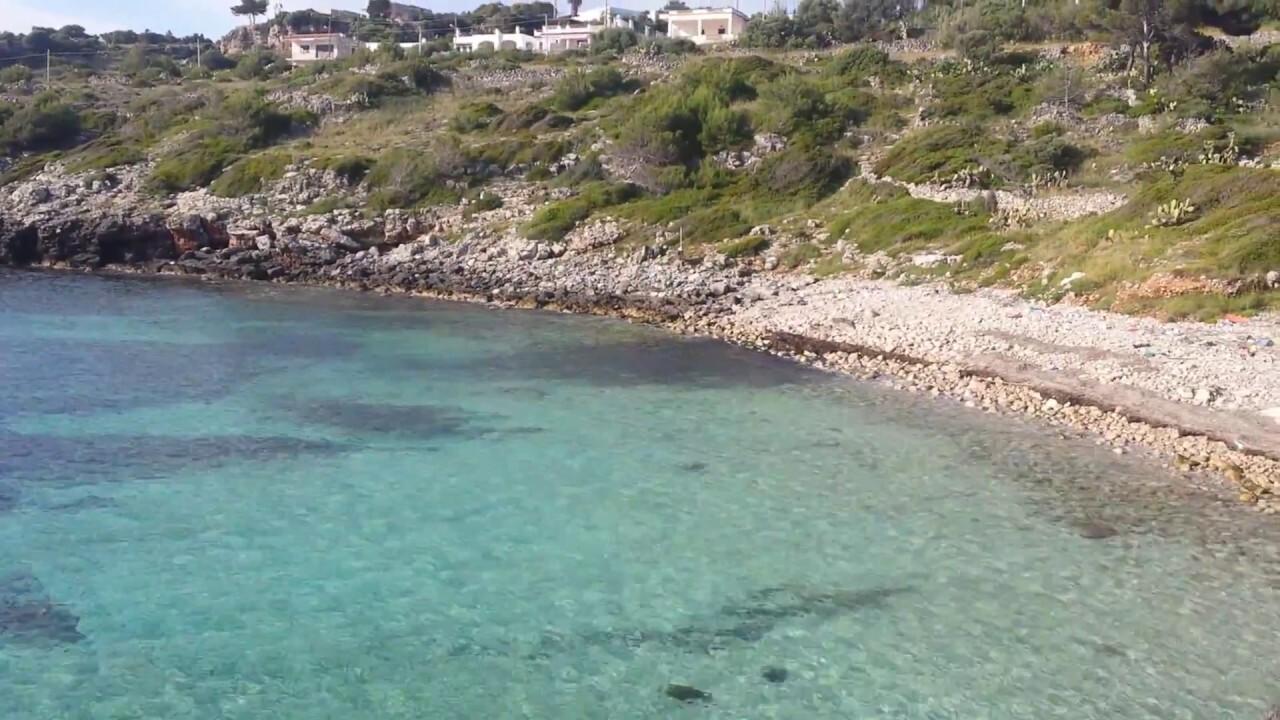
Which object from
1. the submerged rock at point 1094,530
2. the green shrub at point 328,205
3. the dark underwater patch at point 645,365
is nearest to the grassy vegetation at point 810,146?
the green shrub at point 328,205

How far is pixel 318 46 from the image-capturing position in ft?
304

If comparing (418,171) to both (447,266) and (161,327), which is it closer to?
(447,266)

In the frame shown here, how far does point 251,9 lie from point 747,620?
4795 inches

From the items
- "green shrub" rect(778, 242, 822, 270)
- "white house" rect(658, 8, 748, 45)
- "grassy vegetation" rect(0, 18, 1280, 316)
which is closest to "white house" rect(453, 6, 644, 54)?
"white house" rect(658, 8, 748, 45)

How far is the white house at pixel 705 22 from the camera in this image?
8388 centimetres

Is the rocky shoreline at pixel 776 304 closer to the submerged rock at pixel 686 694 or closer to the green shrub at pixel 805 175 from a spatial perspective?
the green shrub at pixel 805 175

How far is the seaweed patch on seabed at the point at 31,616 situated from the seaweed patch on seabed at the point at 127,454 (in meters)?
3.57

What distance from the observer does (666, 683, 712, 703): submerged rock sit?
861cm

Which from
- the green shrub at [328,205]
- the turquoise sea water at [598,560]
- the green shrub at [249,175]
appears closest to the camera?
the turquoise sea water at [598,560]

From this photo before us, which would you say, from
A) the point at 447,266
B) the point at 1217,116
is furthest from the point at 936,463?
the point at 1217,116

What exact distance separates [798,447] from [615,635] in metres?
6.95

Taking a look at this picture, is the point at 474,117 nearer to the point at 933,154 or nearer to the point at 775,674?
the point at 933,154

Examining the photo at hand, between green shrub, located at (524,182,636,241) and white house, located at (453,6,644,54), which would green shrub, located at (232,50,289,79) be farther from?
green shrub, located at (524,182,636,241)

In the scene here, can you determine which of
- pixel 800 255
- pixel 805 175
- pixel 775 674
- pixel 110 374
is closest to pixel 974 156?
pixel 805 175
